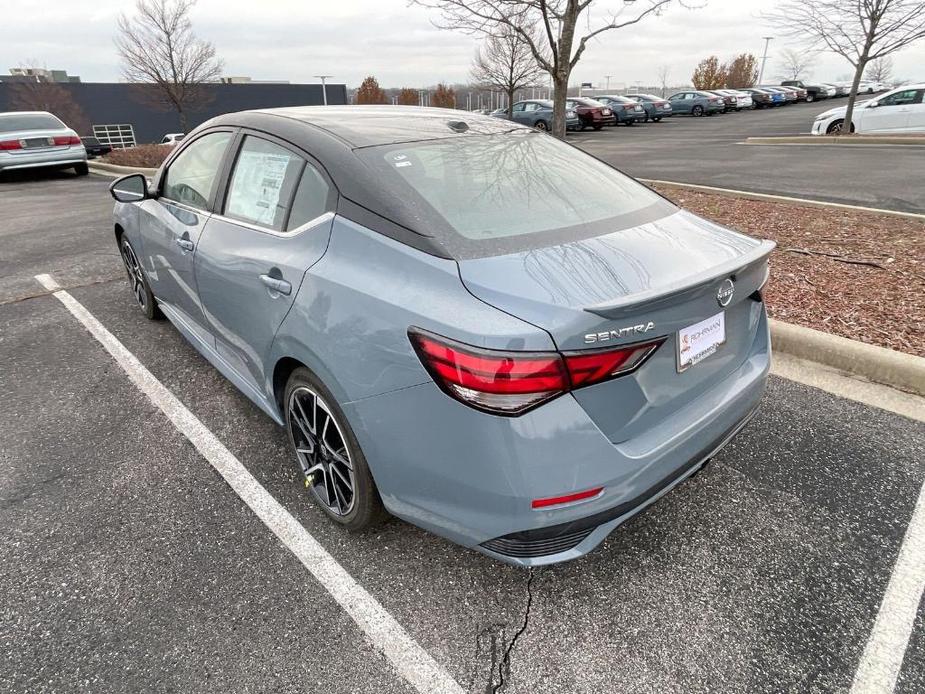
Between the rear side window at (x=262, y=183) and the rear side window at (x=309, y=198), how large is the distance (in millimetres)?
54

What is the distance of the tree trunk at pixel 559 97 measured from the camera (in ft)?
30.7

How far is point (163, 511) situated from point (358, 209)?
5.24ft

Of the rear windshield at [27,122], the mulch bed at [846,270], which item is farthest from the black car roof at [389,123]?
the rear windshield at [27,122]

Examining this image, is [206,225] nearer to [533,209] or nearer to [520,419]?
[533,209]

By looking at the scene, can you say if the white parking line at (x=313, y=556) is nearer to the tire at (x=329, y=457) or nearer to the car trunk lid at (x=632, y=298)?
the tire at (x=329, y=457)

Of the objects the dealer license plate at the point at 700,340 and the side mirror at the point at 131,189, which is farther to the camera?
the side mirror at the point at 131,189

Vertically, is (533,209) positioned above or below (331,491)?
above

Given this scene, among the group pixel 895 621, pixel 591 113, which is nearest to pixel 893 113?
pixel 591 113

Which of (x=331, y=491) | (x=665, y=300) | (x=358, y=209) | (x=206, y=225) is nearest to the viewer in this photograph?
(x=665, y=300)

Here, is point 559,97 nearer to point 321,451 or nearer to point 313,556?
point 321,451

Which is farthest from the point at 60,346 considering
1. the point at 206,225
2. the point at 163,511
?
the point at 163,511

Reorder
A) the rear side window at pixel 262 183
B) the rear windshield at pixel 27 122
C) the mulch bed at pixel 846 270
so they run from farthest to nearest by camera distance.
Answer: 1. the rear windshield at pixel 27 122
2. the mulch bed at pixel 846 270
3. the rear side window at pixel 262 183

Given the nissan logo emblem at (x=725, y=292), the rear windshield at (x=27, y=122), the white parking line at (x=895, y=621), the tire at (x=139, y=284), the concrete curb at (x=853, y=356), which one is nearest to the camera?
the white parking line at (x=895, y=621)

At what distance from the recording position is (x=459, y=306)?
173 cm
